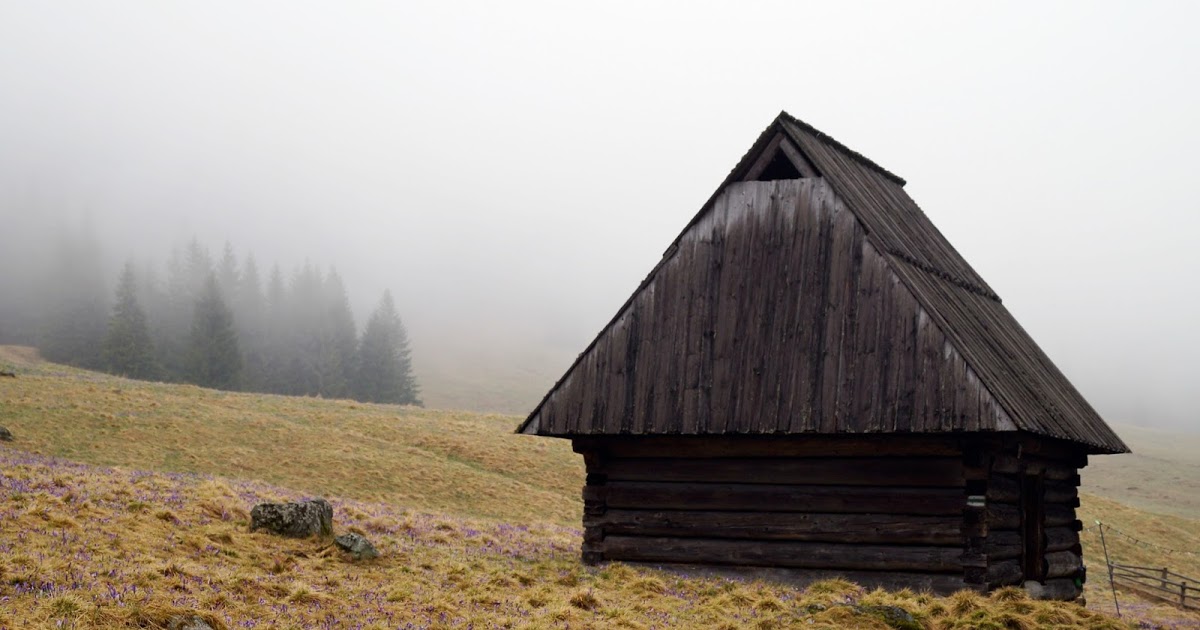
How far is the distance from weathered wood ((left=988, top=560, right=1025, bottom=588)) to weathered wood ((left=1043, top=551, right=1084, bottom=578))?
1.75m

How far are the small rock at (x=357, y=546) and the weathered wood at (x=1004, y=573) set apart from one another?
32.4 feet

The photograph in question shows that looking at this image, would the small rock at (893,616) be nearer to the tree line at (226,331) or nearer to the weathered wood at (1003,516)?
the weathered wood at (1003,516)

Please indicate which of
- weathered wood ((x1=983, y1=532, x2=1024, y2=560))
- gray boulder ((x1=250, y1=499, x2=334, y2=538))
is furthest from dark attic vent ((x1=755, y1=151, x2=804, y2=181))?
gray boulder ((x1=250, y1=499, x2=334, y2=538))

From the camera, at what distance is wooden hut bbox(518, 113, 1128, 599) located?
1565 cm

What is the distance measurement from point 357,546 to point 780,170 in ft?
34.0

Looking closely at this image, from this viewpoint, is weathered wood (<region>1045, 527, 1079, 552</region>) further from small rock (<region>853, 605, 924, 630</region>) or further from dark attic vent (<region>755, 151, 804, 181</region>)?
dark attic vent (<region>755, 151, 804, 181</region>)

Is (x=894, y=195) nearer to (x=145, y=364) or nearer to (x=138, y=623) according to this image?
(x=138, y=623)

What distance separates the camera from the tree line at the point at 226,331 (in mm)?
96562

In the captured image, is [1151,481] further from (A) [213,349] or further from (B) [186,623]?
(B) [186,623]

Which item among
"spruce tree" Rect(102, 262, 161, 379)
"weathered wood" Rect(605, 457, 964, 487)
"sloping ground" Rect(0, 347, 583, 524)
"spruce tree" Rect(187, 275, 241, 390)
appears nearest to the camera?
"weathered wood" Rect(605, 457, 964, 487)

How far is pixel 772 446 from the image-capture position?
1722 centimetres

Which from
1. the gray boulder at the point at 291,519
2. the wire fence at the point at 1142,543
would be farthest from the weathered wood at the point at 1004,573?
the wire fence at the point at 1142,543

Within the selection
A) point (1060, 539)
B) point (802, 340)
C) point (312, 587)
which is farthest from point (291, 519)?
point (1060, 539)

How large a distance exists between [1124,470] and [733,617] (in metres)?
101
